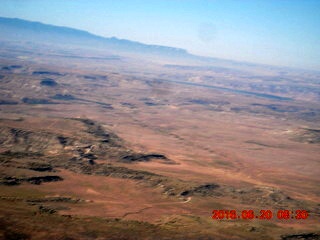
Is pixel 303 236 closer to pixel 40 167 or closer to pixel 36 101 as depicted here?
pixel 40 167

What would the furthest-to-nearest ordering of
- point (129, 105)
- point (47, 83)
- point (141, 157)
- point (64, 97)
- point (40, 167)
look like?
1. point (47, 83)
2. point (129, 105)
3. point (64, 97)
4. point (141, 157)
5. point (40, 167)

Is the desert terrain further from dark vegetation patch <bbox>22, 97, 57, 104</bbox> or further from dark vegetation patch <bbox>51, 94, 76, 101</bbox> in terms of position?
dark vegetation patch <bbox>51, 94, 76, 101</bbox>

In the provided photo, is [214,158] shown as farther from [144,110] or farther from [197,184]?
[144,110]

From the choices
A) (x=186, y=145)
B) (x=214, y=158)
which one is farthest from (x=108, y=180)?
(x=186, y=145)
